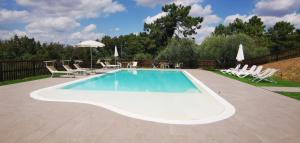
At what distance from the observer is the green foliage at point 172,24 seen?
127 ft

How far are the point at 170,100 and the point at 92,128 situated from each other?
3.69 meters

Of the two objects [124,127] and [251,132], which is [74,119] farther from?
[251,132]

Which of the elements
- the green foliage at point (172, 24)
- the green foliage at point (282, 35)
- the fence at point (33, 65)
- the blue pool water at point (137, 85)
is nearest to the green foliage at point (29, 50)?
the fence at point (33, 65)

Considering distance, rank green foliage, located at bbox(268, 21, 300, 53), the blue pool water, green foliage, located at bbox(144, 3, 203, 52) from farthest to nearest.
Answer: green foliage, located at bbox(268, 21, 300, 53) → green foliage, located at bbox(144, 3, 203, 52) → the blue pool water

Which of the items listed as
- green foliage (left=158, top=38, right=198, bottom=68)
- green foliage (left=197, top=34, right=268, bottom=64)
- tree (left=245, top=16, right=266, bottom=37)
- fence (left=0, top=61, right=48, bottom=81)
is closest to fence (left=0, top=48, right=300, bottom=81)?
fence (left=0, top=61, right=48, bottom=81)

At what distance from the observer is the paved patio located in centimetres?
384

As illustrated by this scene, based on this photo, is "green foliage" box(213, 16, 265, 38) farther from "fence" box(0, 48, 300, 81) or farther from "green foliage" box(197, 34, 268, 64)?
"fence" box(0, 48, 300, 81)

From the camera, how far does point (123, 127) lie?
4410 millimetres

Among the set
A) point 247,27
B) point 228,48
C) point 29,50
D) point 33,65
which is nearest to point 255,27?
point 247,27

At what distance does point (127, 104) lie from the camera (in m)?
6.82

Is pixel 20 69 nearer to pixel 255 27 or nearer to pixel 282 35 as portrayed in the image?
pixel 255 27

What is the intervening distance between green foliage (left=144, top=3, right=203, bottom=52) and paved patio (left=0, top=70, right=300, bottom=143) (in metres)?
33.8

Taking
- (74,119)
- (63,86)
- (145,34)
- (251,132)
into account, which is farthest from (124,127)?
(145,34)

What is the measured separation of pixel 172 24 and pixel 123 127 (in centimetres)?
3662
